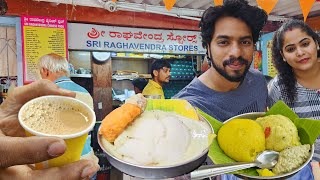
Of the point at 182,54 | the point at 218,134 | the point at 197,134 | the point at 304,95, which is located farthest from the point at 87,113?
the point at 182,54

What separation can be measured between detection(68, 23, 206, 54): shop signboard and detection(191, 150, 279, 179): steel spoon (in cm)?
197

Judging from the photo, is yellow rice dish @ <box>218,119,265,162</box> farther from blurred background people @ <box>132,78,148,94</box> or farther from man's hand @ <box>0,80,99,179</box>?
blurred background people @ <box>132,78,148,94</box>

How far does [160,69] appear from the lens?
6.10ft

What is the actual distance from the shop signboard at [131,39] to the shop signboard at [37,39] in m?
0.09

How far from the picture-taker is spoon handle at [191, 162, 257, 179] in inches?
21.4

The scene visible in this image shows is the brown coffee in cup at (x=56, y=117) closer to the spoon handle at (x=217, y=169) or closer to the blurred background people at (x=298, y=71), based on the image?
the spoon handle at (x=217, y=169)

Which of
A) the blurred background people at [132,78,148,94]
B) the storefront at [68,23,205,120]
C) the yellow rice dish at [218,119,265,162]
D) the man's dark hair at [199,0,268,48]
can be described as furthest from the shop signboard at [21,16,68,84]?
the yellow rice dish at [218,119,265,162]

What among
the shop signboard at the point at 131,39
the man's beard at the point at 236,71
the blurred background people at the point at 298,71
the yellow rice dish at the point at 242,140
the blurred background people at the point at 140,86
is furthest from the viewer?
the shop signboard at the point at 131,39

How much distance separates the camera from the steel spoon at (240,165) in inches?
21.7

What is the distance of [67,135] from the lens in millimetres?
383

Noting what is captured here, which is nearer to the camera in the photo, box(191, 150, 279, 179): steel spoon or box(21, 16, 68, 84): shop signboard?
box(191, 150, 279, 179): steel spoon

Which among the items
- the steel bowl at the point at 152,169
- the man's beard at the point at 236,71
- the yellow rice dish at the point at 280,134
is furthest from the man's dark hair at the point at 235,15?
the steel bowl at the point at 152,169

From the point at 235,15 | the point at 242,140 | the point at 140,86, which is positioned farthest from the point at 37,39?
the point at 242,140

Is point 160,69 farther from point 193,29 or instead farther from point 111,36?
point 193,29
